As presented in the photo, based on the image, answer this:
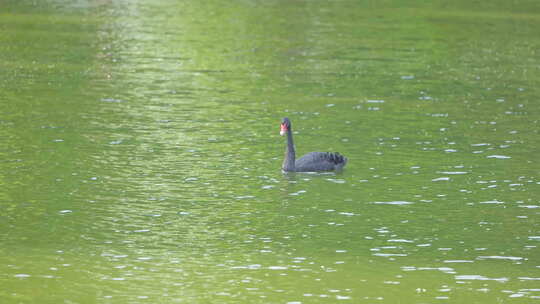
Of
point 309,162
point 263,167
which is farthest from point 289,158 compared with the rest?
point 263,167

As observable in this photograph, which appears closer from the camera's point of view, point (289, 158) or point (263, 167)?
point (289, 158)

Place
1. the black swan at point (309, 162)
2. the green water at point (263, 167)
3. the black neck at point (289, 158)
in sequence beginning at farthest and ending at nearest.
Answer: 1. the black neck at point (289, 158)
2. the black swan at point (309, 162)
3. the green water at point (263, 167)

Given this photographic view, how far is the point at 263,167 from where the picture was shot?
27234 mm

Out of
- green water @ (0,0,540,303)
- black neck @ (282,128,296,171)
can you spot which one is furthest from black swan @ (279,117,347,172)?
green water @ (0,0,540,303)

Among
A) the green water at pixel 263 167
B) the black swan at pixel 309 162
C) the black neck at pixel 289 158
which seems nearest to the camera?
the green water at pixel 263 167

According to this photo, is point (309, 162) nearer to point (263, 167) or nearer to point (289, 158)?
point (289, 158)

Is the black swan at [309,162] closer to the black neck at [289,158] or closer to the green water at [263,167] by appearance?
the black neck at [289,158]

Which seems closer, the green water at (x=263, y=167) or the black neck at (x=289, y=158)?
the green water at (x=263, y=167)

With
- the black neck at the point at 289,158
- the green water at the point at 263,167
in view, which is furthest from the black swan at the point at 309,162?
the green water at the point at 263,167

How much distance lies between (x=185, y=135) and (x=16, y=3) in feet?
115

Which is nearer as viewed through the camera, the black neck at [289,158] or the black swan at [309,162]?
the black swan at [309,162]

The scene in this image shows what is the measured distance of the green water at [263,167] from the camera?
61.7 feet

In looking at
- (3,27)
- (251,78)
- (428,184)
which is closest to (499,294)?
(428,184)

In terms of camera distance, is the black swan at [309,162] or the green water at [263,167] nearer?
the green water at [263,167]
